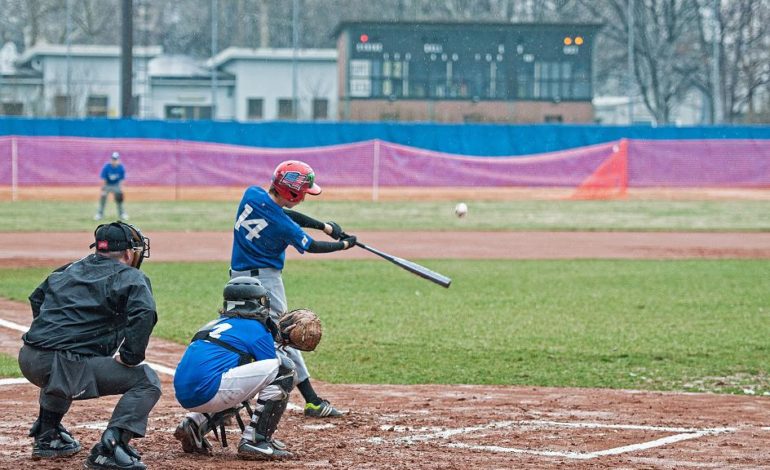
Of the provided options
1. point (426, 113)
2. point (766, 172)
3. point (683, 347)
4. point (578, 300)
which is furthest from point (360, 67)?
point (683, 347)

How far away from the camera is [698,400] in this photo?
948 centimetres

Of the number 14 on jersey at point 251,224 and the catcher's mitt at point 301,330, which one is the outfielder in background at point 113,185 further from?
the catcher's mitt at point 301,330

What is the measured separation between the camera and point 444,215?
3231 centimetres

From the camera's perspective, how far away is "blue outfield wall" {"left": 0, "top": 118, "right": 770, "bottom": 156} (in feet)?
130

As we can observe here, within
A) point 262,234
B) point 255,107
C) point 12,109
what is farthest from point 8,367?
point 255,107

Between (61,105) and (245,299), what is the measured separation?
134 feet

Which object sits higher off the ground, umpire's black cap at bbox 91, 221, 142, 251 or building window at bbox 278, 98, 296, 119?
building window at bbox 278, 98, 296, 119

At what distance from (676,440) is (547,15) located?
5125 cm

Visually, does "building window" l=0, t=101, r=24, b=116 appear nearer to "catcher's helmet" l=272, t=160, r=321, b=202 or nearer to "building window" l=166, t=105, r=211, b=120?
"building window" l=166, t=105, r=211, b=120

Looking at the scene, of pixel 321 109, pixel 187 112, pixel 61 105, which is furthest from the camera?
pixel 187 112

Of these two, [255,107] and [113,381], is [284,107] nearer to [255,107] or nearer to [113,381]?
[255,107]

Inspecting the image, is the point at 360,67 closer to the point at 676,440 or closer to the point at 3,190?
the point at 3,190

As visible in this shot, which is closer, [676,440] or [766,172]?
[676,440]

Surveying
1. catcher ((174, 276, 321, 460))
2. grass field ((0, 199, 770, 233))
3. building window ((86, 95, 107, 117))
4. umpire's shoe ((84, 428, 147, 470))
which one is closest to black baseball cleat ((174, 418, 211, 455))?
catcher ((174, 276, 321, 460))
